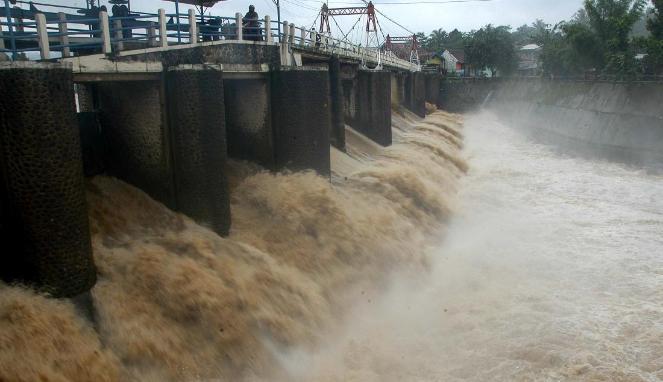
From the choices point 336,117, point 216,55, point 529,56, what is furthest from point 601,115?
point 529,56

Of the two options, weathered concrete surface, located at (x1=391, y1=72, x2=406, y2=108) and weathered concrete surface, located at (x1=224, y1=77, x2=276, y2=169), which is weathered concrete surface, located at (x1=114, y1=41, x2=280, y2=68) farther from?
weathered concrete surface, located at (x1=391, y1=72, x2=406, y2=108)

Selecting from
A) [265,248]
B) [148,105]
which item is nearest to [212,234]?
[265,248]

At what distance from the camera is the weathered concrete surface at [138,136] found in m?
10.3

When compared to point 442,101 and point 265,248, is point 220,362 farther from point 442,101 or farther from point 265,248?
point 442,101

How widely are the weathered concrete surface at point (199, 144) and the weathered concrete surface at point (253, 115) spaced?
9.45ft

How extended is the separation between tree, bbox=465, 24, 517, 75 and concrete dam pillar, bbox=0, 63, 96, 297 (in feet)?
218

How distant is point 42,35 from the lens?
7.99 m

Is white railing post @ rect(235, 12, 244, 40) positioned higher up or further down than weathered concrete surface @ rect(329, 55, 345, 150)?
higher up

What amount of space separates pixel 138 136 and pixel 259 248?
3114mm

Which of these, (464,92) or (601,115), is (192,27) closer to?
(601,115)

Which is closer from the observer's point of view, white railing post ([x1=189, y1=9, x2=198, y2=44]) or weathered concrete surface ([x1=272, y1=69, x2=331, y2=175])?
white railing post ([x1=189, y1=9, x2=198, y2=44])

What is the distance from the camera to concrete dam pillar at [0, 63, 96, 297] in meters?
7.13

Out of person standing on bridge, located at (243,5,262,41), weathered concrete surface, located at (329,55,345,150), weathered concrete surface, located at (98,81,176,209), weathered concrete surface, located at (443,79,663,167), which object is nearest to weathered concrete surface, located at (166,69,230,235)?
weathered concrete surface, located at (98,81,176,209)

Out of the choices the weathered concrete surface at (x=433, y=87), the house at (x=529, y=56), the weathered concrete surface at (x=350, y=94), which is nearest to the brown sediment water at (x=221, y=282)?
the weathered concrete surface at (x=350, y=94)
